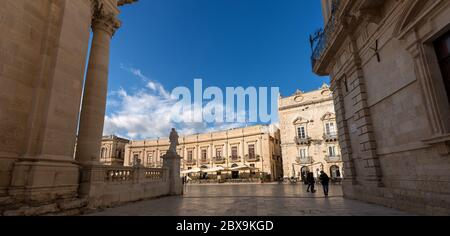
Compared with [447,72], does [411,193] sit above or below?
below

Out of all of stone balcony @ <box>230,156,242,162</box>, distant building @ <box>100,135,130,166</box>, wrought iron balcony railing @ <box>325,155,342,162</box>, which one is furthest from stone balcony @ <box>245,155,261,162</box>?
distant building @ <box>100,135,130,166</box>

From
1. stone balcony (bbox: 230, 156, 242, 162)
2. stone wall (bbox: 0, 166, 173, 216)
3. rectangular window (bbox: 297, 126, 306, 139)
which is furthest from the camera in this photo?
stone balcony (bbox: 230, 156, 242, 162)

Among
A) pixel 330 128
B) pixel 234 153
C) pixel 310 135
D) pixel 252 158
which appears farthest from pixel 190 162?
pixel 330 128

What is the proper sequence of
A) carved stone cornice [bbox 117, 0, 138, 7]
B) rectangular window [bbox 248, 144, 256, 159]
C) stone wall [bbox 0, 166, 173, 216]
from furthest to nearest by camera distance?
rectangular window [bbox 248, 144, 256, 159], carved stone cornice [bbox 117, 0, 138, 7], stone wall [bbox 0, 166, 173, 216]

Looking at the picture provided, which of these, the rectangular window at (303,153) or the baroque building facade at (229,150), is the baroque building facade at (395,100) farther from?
the baroque building facade at (229,150)

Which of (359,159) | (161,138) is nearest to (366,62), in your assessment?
(359,159)

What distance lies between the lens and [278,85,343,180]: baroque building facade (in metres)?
30.0

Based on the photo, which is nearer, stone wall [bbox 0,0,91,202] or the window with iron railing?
stone wall [bbox 0,0,91,202]

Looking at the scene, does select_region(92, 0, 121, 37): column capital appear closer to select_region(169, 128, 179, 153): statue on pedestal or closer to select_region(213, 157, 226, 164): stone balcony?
select_region(169, 128, 179, 153): statue on pedestal

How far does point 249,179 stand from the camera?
31906 mm

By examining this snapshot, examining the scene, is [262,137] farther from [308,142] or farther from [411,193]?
[411,193]

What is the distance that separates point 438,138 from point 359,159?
159 inches

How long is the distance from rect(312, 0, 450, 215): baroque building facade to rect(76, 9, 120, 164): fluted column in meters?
8.98

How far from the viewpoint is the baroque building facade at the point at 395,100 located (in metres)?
5.25
